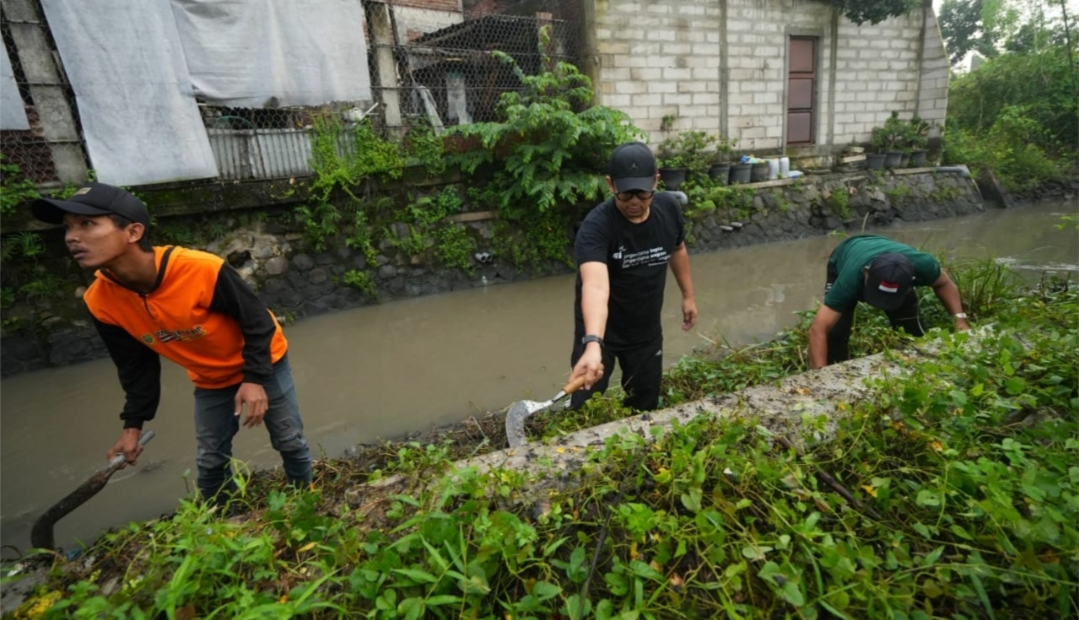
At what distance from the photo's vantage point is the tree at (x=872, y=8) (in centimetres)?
1052

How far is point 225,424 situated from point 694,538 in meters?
2.30

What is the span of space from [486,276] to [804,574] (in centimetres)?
665

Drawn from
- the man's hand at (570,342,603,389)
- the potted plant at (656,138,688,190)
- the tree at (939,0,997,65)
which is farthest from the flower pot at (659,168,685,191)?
the tree at (939,0,997,65)

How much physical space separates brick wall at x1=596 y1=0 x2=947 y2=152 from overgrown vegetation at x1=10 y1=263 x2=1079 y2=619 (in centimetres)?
842

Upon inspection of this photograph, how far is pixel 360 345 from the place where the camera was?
5648 millimetres

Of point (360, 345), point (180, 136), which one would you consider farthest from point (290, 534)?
point (180, 136)

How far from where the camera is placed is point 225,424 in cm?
254

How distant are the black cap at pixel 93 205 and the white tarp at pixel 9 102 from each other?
4.58m

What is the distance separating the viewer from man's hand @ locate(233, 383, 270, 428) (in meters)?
2.24

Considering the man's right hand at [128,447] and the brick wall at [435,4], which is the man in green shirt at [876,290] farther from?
the brick wall at [435,4]

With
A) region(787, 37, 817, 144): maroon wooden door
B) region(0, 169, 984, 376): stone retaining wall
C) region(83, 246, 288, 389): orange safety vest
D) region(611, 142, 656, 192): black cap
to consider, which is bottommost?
region(0, 169, 984, 376): stone retaining wall

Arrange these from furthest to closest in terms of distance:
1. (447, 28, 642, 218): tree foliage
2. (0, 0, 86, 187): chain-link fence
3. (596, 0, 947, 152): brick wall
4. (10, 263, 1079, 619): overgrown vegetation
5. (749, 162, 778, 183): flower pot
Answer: (749, 162, 778, 183): flower pot < (596, 0, 947, 152): brick wall < (447, 28, 642, 218): tree foliage < (0, 0, 86, 187): chain-link fence < (10, 263, 1079, 619): overgrown vegetation

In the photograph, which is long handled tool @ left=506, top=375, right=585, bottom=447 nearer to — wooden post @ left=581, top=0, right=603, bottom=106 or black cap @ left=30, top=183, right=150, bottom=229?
black cap @ left=30, top=183, right=150, bottom=229

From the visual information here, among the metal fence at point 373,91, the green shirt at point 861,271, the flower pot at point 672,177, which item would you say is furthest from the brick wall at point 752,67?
the green shirt at point 861,271
